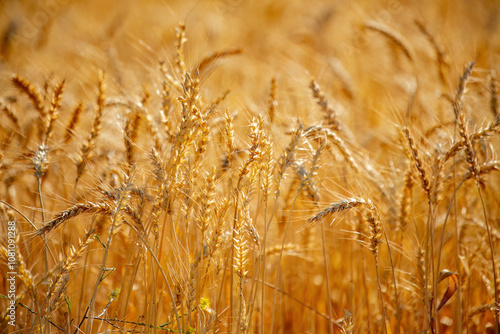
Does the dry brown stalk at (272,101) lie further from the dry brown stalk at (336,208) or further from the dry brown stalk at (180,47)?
the dry brown stalk at (336,208)

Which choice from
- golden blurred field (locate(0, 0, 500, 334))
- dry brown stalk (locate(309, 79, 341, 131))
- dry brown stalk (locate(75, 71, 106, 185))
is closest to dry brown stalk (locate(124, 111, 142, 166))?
golden blurred field (locate(0, 0, 500, 334))

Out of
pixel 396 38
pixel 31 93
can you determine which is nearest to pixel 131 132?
pixel 31 93

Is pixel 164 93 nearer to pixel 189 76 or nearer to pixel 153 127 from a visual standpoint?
pixel 153 127

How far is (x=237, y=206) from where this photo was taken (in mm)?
1236

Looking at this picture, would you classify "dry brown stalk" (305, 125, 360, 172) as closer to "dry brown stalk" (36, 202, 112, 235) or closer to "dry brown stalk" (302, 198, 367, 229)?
"dry brown stalk" (302, 198, 367, 229)

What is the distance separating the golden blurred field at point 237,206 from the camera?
4.01 feet

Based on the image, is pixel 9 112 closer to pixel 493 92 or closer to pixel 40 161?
pixel 40 161

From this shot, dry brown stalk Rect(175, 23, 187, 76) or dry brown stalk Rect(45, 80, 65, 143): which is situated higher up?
dry brown stalk Rect(175, 23, 187, 76)

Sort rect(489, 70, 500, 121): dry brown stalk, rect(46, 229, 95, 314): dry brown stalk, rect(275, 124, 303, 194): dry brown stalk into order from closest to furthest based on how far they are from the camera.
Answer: rect(46, 229, 95, 314): dry brown stalk → rect(275, 124, 303, 194): dry brown stalk → rect(489, 70, 500, 121): dry brown stalk

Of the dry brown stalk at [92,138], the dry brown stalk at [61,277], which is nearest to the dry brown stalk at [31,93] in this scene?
the dry brown stalk at [92,138]

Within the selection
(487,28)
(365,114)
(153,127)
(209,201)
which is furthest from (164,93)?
(487,28)

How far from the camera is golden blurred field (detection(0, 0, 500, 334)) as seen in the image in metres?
1.22

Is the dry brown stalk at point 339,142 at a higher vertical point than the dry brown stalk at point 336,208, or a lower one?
higher

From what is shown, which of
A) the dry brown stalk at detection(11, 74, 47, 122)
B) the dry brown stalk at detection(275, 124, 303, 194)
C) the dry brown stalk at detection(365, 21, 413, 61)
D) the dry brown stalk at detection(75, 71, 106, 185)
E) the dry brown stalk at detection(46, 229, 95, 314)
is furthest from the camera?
the dry brown stalk at detection(365, 21, 413, 61)
